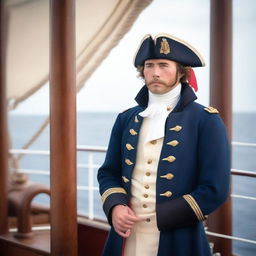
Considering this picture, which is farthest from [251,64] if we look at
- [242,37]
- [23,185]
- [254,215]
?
[23,185]

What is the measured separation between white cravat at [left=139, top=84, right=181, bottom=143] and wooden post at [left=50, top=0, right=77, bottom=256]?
0.80 meters

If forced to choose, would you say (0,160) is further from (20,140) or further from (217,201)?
(20,140)

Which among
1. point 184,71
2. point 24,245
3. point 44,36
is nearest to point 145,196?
point 184,71

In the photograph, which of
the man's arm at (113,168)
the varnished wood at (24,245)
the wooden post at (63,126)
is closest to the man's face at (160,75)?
the man's arm at (113,168)

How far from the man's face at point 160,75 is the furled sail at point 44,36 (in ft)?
7.47

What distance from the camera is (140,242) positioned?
1413mm

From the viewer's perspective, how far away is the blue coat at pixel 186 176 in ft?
4.21

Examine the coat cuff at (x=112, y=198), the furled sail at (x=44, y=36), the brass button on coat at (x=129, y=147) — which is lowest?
the coat cuff at (x=112, y=198)

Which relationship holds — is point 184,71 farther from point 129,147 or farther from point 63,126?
point 63,126

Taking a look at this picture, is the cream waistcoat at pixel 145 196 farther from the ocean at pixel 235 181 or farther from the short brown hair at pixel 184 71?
the ocean at pixel 235 181

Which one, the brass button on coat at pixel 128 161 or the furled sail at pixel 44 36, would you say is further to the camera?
the furled sail at pixel 44 36

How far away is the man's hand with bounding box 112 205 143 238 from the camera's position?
133 centimetres

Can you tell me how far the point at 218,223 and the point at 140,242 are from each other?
1171mm

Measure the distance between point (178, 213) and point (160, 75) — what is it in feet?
1.42
